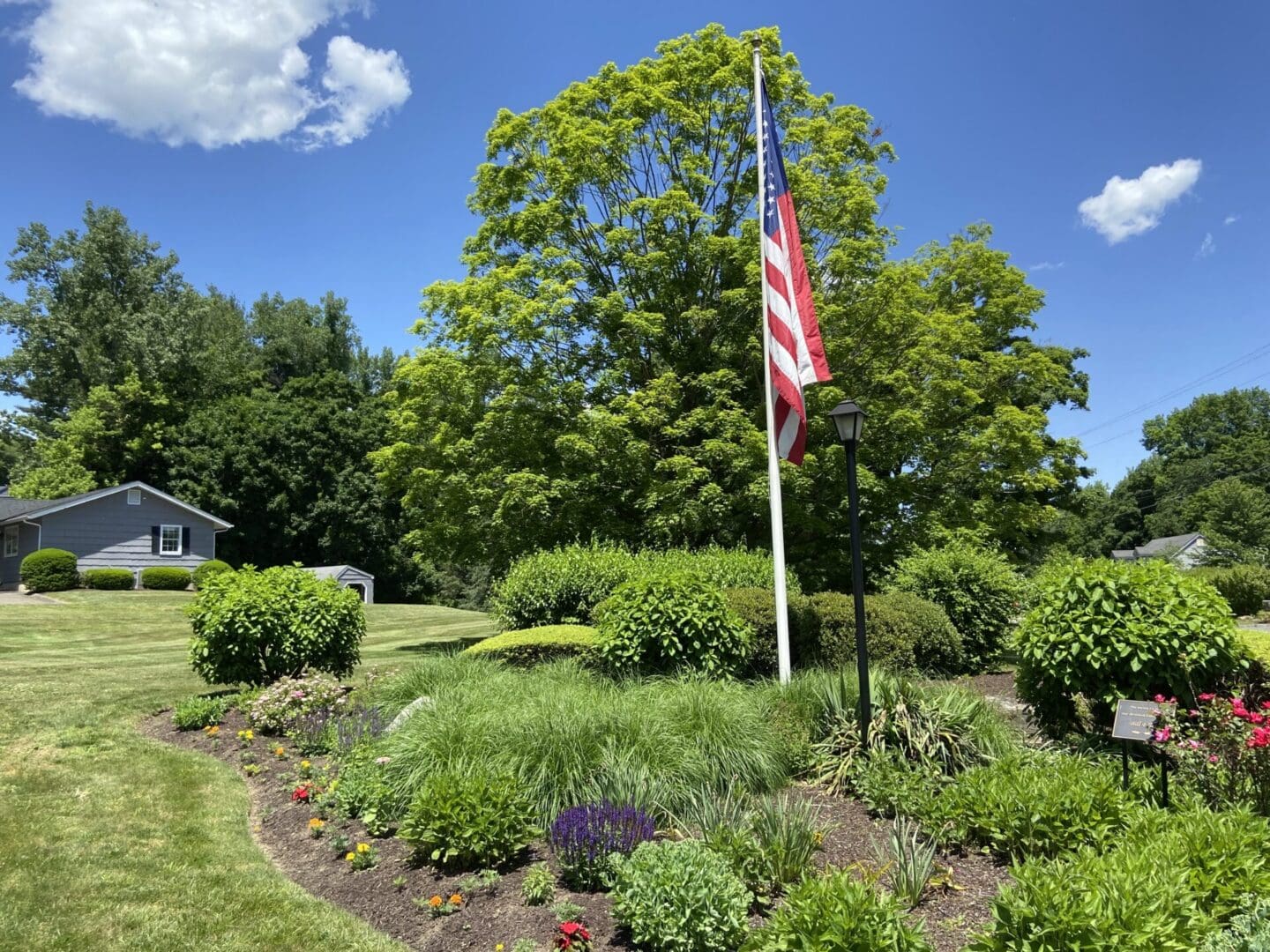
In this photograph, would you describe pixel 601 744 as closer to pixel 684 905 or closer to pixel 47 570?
pixel 684 905

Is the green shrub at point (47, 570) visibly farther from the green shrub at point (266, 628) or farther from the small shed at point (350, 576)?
the green shrub at point (266, 628)

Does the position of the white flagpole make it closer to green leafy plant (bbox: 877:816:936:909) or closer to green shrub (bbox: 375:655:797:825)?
green shrub (bbox: 375:655:797:825)

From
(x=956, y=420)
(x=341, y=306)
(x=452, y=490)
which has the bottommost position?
(x=452, y=490)

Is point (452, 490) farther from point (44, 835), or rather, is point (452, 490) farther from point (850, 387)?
point (44, 835)

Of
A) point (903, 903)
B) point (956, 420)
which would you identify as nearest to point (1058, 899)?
point (903, 903)

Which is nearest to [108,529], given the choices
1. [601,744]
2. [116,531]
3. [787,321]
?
[116,531]

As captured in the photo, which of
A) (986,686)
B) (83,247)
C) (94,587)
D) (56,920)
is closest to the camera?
(56,920)

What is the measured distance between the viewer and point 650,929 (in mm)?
3486

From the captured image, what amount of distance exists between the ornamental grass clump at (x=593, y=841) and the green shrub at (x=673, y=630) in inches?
140

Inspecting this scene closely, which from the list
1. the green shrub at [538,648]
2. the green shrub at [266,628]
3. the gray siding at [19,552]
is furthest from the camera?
the gray siding at [19,552]

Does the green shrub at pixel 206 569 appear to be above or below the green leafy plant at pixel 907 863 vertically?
above

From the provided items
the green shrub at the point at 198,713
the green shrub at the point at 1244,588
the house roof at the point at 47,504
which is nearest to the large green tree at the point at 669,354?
the green shrub at the point at 198,713

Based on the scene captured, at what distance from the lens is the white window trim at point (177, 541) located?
1242 inches

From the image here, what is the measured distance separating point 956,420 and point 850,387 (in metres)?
4.30
